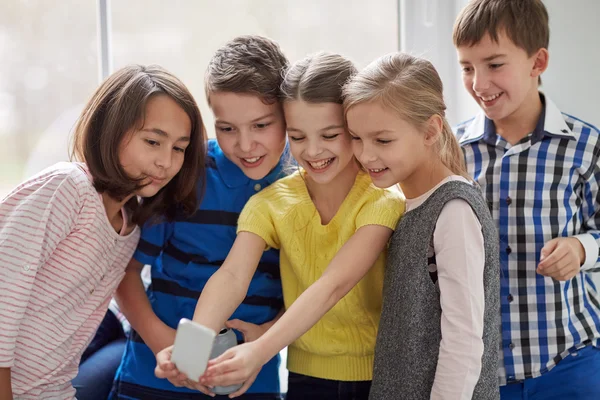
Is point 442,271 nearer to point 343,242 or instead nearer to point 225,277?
point 343,242

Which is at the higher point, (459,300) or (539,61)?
(539,61)

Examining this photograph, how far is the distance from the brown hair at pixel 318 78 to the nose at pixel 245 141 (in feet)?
0.33

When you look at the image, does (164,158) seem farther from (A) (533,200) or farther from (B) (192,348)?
(A) (533,200)

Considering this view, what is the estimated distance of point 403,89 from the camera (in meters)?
1.15

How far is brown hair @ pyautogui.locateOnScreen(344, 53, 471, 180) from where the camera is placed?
114 centimetres

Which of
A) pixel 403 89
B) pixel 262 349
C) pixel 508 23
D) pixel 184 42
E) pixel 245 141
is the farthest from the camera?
pixel 184 42

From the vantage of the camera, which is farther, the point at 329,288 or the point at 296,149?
the point at 296,149

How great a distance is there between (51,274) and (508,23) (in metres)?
1.05

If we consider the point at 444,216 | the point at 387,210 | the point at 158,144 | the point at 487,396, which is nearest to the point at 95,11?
the point at 158,144

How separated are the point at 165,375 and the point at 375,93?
59cm

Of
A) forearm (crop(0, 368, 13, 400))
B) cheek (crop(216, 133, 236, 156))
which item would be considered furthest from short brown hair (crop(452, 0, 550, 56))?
forearm (crop(0, 368, 13, 400))

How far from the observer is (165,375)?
99cm

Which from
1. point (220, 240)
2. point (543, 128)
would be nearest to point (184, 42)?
point (220, 240)

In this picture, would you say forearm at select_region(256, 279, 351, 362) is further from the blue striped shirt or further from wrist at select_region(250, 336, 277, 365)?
the blue striped shirt
